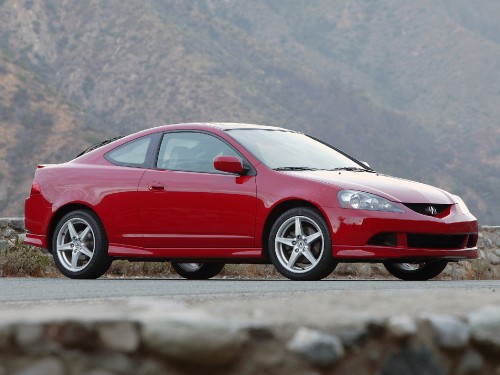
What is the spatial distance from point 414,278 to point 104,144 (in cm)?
339

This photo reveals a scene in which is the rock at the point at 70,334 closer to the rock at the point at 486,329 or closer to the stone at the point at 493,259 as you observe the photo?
the rock at the point at 486,329

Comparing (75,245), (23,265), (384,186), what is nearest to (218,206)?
(384,186)

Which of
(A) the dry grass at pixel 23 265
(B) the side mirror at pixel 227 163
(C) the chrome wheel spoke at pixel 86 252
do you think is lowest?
(A) the dry grass at pixel 23 265

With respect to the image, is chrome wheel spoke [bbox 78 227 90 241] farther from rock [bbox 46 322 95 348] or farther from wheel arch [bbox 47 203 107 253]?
rock [bbox 46 322 95 348]

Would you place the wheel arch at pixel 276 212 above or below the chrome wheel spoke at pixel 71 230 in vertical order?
above

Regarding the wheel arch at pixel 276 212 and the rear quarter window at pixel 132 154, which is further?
the rear quarter window at pixel 132 154

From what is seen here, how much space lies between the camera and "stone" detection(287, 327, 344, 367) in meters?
3.90

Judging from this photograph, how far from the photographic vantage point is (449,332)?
4207mm

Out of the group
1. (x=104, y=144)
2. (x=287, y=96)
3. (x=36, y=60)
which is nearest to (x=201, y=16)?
(x=287, y=96)

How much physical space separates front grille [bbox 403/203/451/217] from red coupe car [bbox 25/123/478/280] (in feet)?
0.04

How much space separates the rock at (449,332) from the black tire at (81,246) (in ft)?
23.6

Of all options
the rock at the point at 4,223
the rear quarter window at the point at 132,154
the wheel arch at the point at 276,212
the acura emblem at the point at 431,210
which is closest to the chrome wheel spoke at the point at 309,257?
the wheel arch at the point at 276,212

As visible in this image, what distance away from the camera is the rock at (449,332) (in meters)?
4.19

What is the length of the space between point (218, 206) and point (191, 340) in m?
6.79
